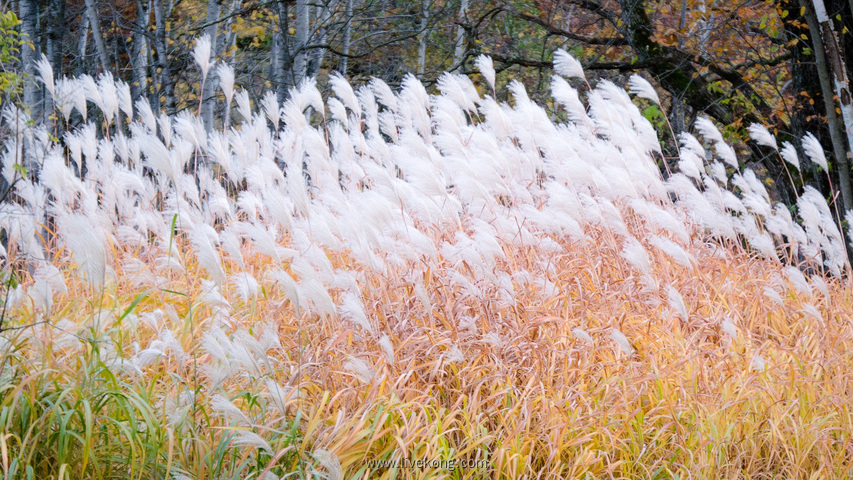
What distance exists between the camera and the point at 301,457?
2072 mm

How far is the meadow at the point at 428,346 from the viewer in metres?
2.13

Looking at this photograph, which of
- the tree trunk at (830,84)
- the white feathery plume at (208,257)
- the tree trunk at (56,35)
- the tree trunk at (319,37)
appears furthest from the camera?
the tree trunk at (319,37)

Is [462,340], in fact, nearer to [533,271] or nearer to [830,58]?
[533,271]

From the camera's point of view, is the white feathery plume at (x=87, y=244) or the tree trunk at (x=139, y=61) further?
the tree trunk at (x=139, y=61)

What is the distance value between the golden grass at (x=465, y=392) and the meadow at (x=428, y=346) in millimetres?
13

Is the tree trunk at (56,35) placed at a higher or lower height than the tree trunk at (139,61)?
lower

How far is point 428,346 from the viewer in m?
2.82

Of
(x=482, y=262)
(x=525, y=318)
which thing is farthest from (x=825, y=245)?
(x=482, y=262)

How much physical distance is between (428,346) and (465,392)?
0.86ft

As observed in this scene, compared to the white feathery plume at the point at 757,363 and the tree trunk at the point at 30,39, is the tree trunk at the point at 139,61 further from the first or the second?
the white feathery plume at the point at 757,363

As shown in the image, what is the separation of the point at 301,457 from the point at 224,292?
1.58 m

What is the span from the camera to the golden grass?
6.97ft

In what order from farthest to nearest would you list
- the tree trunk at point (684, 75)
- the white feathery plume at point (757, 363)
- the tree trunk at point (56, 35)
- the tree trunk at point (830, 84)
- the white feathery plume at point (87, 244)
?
the tree trunk at point (56, 35) → the tree trunk at point (684, 75) → the tree trunk at point (830, 84) → the white feathery plume at point (757, 363) → the white feathery plume at point (87, 244)

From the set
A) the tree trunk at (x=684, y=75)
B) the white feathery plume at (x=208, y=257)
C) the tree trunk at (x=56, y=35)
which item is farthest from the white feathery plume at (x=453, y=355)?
the tree trunk at (x=56, y=35)
